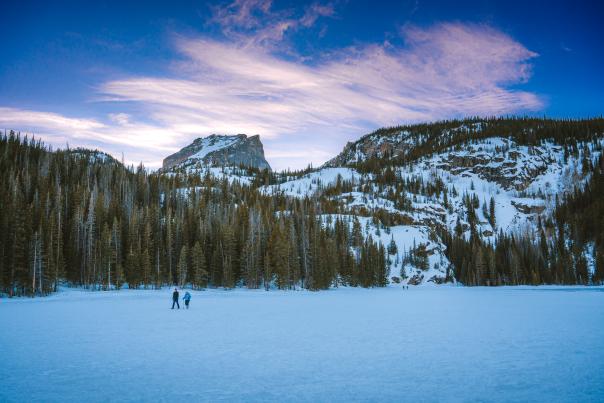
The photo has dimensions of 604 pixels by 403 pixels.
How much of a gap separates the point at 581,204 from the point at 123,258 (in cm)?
17836

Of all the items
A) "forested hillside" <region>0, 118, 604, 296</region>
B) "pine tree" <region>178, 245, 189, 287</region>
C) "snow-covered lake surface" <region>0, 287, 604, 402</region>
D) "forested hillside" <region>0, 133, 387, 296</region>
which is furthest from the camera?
"pine tree" <region>178, 245, 189, 287</region>

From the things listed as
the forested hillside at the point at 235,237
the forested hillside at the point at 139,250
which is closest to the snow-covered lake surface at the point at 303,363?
the forested hillside at the point at 139,250

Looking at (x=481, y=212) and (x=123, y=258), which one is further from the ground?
(x=481, y=212)

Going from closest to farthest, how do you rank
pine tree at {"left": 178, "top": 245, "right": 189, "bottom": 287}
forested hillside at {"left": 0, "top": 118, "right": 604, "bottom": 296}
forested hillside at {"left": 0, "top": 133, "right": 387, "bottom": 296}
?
forested hillside at {"left": 0, "top": 133, "right": 387, "bottom": 296}, forested hillside at {"left": 0, "top": 118, "right": 604, "bottom": 296}, pine tree at {"left": 178, "top": 245, "right": 189, "bottom": 287}

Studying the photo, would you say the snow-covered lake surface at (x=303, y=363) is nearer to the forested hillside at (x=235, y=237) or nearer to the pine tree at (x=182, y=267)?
the forested hillside at (x=235, y=237)

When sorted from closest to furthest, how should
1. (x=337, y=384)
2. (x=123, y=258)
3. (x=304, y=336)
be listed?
1. (x=337, y=384)
2. (x=304, y=336)
3. (x=123, y=258)

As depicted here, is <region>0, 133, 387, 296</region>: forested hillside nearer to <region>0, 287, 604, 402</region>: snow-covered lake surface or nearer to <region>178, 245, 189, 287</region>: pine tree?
<region>178, 245, 189, 287</region>: pine tree

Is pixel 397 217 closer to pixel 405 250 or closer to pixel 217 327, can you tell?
pixel 405 250

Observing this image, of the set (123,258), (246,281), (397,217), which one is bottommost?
(246,281)

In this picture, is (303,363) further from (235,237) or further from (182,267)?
(235,237)

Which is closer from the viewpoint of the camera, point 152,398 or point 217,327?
point 152,398

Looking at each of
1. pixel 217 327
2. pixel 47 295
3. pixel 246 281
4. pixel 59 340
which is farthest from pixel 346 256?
pixel 59 340

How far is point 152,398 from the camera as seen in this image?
9039 mm

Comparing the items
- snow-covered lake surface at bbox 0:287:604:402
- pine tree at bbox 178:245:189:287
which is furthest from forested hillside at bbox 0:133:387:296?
snow-covered lake surface at bbox 0:287:604:402
